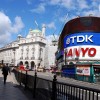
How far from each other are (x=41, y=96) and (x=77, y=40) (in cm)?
5866

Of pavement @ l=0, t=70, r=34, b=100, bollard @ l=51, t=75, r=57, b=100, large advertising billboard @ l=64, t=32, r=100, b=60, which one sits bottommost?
pavement @ l=0, t=70, r=34, b=100

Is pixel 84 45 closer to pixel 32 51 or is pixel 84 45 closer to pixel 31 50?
pixel 32 51

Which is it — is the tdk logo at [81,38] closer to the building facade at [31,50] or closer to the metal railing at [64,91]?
the metal railing at [64,91]

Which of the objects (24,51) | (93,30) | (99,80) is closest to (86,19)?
(93,30)

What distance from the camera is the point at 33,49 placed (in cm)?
16425

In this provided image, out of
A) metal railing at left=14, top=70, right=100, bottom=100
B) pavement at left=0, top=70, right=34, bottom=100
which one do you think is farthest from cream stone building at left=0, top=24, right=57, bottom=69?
metal railing at left=14, top=70, right=100, bottom=100

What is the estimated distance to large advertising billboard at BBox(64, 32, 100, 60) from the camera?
2825 inches

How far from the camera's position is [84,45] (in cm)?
7269

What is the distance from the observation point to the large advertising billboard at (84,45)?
71.8 meters

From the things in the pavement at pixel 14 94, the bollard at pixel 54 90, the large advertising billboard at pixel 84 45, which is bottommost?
the pavement at pixel 14 94

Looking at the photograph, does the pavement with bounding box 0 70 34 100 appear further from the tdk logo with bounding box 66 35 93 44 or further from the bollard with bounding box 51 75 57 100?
the tdk logo with bounding box 66 35 93 44

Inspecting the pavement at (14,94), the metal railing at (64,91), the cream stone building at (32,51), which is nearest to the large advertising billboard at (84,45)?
the pavement at (14,94)

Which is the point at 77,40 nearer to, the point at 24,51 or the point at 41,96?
the point at 41,96

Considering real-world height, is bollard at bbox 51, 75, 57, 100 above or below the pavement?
above
